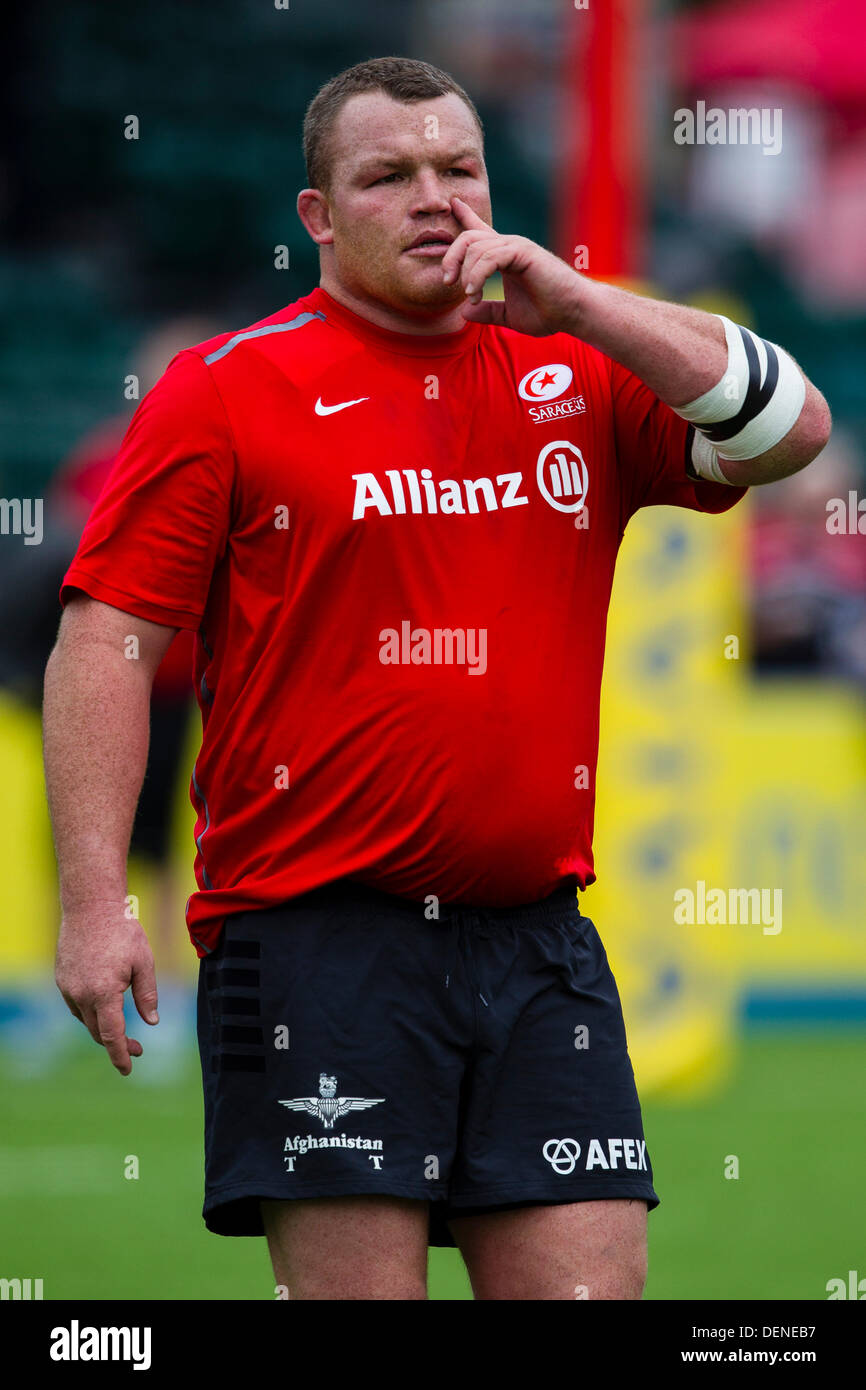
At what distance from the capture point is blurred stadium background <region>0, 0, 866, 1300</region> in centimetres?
638

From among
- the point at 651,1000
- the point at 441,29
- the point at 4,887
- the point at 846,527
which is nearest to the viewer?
the point at 651,1000

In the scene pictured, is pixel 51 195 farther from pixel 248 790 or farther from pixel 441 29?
pixel 248 790

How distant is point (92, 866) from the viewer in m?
2.93

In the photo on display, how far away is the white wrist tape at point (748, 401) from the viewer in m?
3.00

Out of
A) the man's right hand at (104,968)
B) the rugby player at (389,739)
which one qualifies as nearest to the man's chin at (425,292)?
the rugby player at (389,739)

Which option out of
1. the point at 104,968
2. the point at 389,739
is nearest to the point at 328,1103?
the point at 104,968

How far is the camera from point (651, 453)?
10.7ft

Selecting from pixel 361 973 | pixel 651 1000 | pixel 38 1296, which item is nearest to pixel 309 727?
pixel 361 973

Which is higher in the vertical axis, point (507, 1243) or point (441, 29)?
point (441, 29)

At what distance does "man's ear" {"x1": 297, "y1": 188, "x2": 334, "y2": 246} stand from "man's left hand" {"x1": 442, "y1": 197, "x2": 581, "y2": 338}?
283 mm

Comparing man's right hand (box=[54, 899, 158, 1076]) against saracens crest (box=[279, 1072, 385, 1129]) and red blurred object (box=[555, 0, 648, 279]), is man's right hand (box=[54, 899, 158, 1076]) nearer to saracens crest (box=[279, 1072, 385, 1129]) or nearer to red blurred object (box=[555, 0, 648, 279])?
saracens crest (box=[279, 1072, 385, 1129])

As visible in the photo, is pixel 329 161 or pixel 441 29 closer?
pixel 329 161

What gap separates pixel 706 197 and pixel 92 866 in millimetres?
13975

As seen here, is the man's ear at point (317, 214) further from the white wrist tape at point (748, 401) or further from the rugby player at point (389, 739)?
the white wrist tape at point (748, 401)
